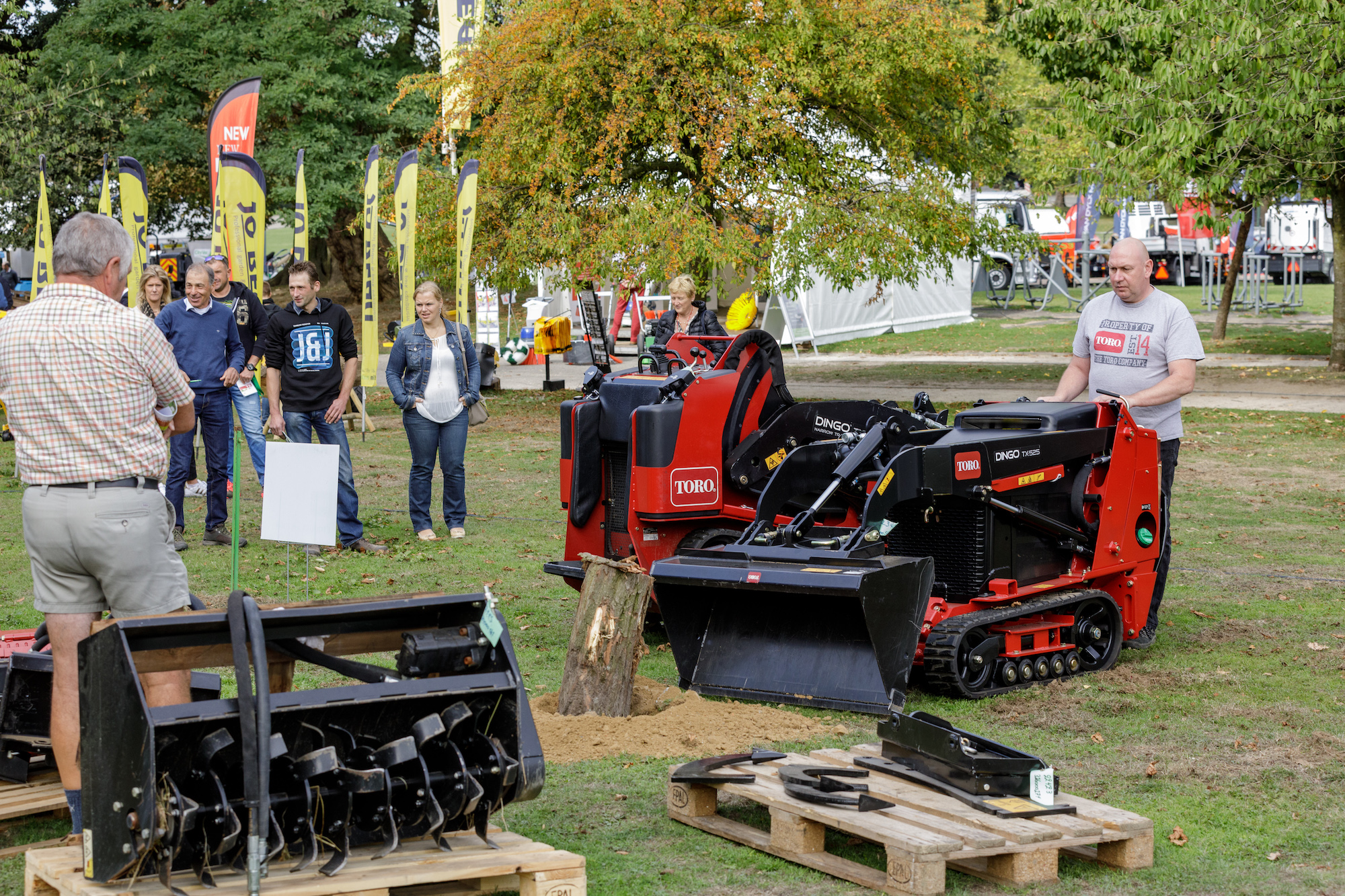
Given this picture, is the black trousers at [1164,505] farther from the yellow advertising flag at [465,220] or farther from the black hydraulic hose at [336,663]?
the yellow advertising flag at [465,220]

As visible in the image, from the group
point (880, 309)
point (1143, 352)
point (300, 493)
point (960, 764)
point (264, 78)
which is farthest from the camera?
point (264, 78)


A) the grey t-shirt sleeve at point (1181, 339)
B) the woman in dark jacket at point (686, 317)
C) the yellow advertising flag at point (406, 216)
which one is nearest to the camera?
the grey t-shirt sleeve at point (1181, 339)

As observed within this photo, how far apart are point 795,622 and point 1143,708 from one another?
159 cm

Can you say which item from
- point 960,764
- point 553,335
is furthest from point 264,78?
point 960,764

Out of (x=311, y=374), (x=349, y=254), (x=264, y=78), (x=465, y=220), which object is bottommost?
(x=311, y=374)

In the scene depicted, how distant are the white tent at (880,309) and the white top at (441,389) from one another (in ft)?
55.6

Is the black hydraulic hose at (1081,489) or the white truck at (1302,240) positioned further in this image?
the white truck at (1302,240)

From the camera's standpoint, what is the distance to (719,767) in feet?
15.9

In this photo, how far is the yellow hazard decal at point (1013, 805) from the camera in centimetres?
437

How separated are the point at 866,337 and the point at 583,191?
1234cm

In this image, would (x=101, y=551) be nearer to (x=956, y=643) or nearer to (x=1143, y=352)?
(x=956, y=643)

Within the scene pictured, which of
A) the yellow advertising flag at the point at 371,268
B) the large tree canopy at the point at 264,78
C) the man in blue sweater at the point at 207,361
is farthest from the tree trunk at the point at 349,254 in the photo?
the man in blue sweater at the point at 207,361

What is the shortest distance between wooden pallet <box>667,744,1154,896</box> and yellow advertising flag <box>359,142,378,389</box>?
42.1ft

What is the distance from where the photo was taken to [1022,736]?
19.2ft
